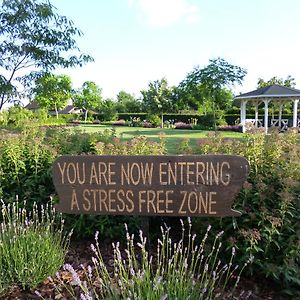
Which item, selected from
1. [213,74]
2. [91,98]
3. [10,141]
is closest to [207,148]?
[10,141]

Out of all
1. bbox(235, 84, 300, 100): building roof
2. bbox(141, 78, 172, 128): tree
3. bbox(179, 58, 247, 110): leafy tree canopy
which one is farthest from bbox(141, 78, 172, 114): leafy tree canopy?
bbox(235, 84, 300, 100): building roof

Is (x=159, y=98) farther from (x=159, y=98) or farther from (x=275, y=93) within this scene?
(x=275, y=93)

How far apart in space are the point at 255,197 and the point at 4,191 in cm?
266

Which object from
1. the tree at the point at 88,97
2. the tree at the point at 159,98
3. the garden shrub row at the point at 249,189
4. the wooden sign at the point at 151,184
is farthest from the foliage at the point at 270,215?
the tree at the point at 88,97

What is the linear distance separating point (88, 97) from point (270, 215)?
198 feet

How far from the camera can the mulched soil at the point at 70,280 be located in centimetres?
240

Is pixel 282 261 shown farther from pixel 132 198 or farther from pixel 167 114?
pixel 167 114

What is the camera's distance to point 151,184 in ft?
8.46

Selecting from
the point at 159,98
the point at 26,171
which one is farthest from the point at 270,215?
the point at 159,98

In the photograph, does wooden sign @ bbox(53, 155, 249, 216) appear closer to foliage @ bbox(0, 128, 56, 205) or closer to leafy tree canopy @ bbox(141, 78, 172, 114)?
foliage @ bbox(0, 128, 56, 205)

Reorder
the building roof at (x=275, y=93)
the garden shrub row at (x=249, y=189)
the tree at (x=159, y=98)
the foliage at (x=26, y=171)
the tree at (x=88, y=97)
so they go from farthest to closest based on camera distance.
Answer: the tree at (x=88, y=97) < the tree at (x=159, y=98) < the building roof at (x=275, y=93) < the foliage at (x=26, y=171) < the garden shrub row at (x=249, y=189)

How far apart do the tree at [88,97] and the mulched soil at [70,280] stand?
57890 mm

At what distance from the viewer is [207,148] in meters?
3.31

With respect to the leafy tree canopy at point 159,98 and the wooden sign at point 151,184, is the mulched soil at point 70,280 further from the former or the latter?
the leafy tree canopy at point 159,98
